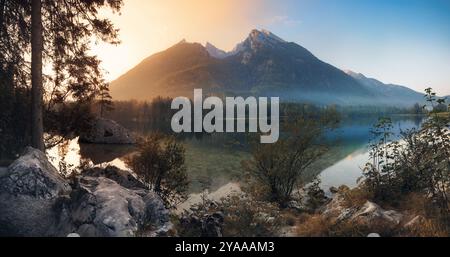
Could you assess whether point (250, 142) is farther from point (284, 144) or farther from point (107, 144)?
point (107, 144)

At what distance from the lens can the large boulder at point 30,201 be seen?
8.88m

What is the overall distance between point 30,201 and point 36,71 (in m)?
6.82

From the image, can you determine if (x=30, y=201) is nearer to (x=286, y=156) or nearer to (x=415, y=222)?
(x=415, y=222)

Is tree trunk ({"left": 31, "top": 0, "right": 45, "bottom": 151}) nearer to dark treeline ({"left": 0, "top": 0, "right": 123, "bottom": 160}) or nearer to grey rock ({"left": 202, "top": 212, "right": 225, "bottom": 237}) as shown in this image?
dark treeline ({"left": 0, "top": 0, "right": 123, "bottom": 160})

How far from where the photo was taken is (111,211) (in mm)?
8828

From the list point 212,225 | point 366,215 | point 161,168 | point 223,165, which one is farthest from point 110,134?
point 366,215

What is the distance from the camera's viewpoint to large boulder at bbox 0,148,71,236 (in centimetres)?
888

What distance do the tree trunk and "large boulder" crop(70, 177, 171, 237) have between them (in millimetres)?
4922

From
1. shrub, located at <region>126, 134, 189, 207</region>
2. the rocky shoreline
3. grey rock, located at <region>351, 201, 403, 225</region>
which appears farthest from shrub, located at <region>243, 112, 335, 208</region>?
the rocky shoreline

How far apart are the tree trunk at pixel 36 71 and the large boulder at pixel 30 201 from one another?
5.00 metres

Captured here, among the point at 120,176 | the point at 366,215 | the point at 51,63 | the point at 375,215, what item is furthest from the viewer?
the point at 51,63

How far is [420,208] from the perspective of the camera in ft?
33.3

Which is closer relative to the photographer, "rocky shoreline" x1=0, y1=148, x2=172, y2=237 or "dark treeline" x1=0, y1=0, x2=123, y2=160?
"rocky shoreline" x1=0, y1=148, x2=172, y2=237

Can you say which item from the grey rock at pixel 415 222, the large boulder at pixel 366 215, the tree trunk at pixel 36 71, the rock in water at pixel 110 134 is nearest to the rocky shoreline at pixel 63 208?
the tree trunk at pixel 36 71
